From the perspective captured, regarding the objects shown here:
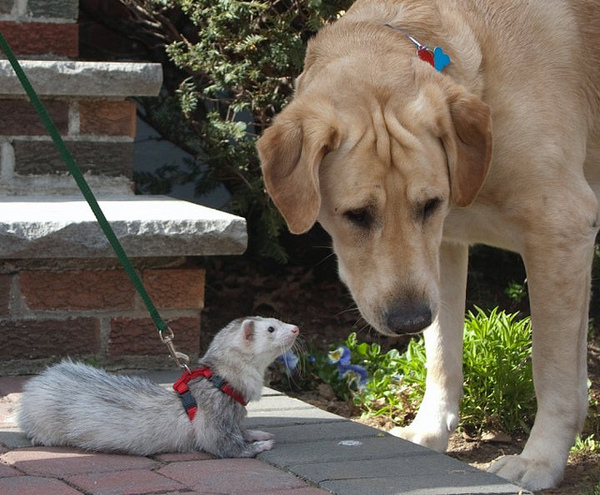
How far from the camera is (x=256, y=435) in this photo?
313cm

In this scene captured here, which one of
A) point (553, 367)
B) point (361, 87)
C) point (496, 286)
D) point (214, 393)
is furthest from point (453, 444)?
point (496, 286)

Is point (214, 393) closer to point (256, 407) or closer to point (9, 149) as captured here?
point (256, 407)

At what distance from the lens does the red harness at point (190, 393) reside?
301 centimetres

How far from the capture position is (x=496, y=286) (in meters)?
5.60

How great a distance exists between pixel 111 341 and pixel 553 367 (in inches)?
64.2

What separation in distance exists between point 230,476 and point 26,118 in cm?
229

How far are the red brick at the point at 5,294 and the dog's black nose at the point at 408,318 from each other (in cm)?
156

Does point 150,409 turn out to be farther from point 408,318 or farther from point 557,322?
point 557,322

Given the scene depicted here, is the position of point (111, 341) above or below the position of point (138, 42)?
below

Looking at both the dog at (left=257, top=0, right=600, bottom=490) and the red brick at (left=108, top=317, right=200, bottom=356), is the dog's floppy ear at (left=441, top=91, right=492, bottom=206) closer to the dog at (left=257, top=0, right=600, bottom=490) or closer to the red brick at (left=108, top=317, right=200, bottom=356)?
the dog at (left=257, top=0, right=600, bottom=490)

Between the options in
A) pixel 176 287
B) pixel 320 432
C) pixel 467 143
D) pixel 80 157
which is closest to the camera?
pixel 467 143

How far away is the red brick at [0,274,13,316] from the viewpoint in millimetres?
3752

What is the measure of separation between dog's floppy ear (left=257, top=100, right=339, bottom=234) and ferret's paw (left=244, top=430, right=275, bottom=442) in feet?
2.06

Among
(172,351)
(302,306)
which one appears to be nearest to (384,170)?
(172,351)
